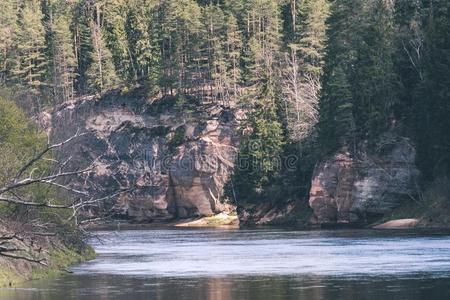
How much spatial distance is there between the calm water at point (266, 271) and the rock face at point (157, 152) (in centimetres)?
5378

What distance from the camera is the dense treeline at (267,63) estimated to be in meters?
105

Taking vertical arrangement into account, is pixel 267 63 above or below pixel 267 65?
above

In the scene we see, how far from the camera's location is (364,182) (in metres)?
104

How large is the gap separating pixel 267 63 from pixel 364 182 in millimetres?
35541

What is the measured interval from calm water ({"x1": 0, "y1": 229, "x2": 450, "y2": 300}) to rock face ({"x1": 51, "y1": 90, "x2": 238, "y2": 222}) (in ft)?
176

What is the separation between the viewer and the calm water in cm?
4028

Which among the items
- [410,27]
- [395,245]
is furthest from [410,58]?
A: [395,245]

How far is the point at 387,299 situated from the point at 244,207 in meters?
84.5

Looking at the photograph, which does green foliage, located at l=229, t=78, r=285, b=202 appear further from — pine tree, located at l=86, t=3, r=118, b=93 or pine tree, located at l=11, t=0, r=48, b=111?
pine tree, located at l=11, t=0, r=48, b=111

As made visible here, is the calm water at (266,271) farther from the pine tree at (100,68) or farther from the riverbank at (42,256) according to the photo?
the pine tree at (100,68)

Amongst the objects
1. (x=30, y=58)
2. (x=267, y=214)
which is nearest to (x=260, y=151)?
(x=267, y=214)

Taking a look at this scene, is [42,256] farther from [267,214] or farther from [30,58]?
[30,58]

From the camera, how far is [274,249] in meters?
69.1

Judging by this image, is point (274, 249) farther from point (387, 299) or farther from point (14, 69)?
point (14, 69)
